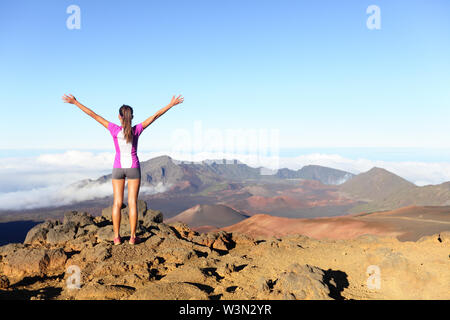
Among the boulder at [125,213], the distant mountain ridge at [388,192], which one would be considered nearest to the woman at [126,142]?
the boulder at [125,213]

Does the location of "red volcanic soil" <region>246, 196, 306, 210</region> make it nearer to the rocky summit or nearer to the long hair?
the rocky summit

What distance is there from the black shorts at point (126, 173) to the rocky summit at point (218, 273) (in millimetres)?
1519

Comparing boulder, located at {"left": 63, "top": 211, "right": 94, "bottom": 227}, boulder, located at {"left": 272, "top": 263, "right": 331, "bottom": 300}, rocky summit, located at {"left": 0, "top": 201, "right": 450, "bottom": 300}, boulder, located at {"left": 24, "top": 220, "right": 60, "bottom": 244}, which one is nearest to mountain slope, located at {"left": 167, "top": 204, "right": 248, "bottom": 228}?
boulder, located at {"left": 63, "top": 211, "right": 94, "bottom": 227}

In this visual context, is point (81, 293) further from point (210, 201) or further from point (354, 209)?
point (210, 201)

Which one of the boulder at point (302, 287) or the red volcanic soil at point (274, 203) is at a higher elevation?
the boulder at point (302, 287)

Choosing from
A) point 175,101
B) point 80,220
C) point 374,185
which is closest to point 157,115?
point 175,101

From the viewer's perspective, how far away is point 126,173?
5453 millimetres

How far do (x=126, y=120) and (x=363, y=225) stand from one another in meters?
31.3

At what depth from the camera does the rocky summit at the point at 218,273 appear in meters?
3.87

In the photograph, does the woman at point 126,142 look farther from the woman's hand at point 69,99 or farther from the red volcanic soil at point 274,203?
the red volcanic soil at point 274,203

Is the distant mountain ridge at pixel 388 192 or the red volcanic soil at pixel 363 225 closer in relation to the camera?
the red volcanic soil at pixel 363 225

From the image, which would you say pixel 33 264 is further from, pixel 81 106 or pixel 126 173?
pixel 81 106

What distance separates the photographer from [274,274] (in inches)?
190
